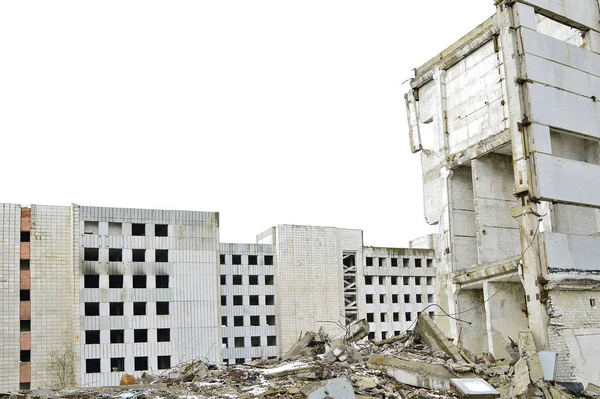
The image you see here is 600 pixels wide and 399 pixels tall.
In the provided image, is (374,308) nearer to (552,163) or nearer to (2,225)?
(2,225)

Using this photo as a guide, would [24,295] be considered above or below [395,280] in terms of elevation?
below

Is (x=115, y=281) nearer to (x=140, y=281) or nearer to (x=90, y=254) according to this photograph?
(x=140, y=281)

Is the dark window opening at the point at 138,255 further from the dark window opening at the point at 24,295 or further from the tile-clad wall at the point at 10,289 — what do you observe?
the tile-clad wall at the point at 10,289

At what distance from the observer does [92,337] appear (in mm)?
38875

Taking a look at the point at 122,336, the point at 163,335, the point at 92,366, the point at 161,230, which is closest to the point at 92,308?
the point at 122,336

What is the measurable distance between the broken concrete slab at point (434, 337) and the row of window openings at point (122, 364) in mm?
25891

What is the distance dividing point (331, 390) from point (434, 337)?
18.3 ft

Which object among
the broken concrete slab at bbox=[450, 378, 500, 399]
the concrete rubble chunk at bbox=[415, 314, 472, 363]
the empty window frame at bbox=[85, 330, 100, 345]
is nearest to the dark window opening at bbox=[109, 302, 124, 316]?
the empty window frame at bbox=[85, 330, 100, 345]

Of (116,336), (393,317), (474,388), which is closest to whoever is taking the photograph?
(474,388)

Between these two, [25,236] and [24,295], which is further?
[25,236]

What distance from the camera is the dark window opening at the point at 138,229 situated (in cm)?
4031

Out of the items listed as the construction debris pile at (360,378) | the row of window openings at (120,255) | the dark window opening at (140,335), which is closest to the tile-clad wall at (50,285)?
the row of window openings at (120,255)

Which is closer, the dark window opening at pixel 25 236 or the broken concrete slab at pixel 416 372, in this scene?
the broken concrete slab at pixel 416 372

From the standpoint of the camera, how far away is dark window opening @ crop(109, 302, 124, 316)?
39625 millimetres
